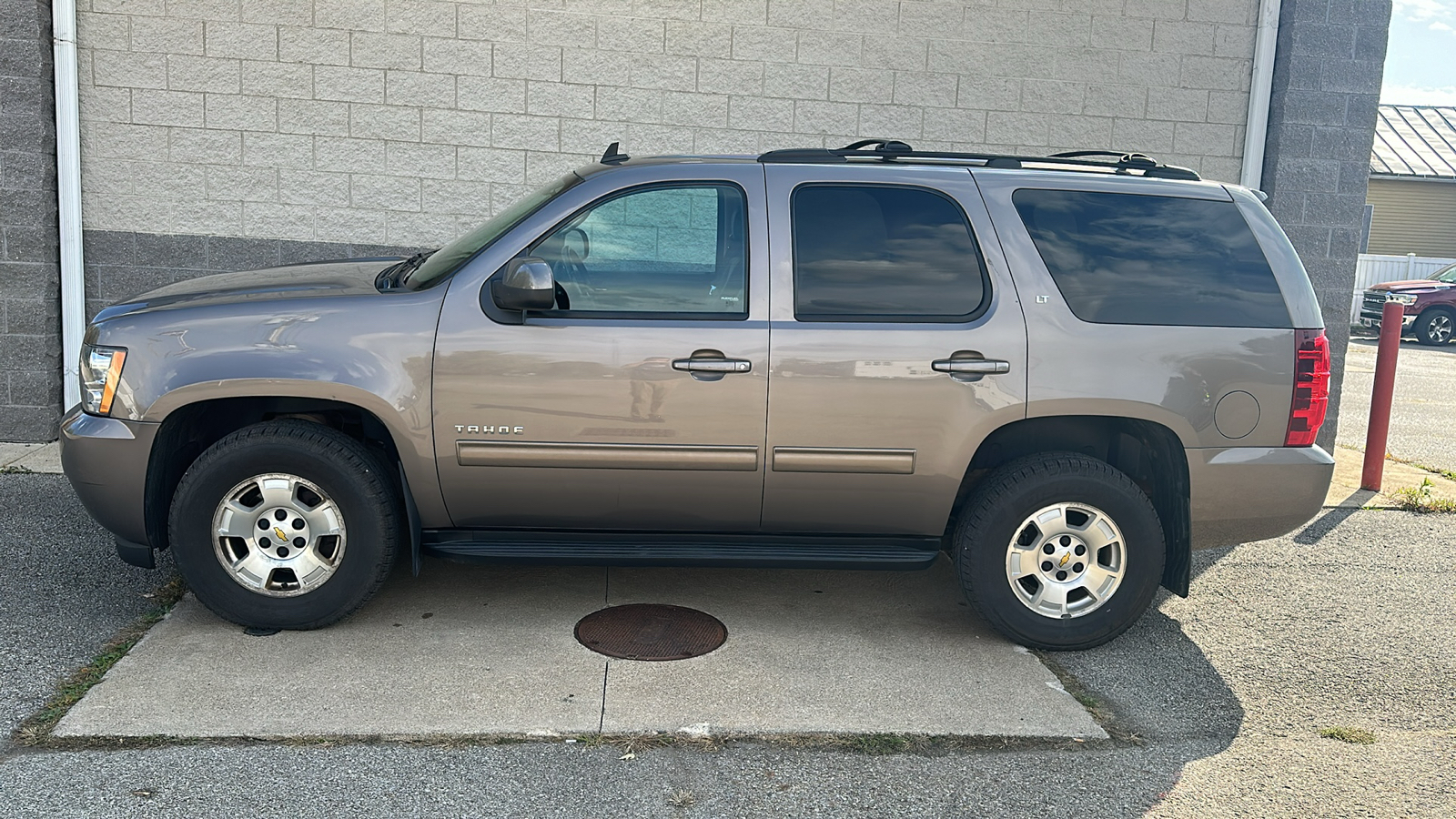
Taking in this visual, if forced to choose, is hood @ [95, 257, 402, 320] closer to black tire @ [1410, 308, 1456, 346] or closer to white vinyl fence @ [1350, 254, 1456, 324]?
black tire @ [1410, 308, 1456, 346]

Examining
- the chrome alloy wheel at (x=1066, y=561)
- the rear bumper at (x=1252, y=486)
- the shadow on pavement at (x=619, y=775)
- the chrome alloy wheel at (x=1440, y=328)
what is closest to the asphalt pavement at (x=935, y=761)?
the shadow on pavement at (x=619, y=775)

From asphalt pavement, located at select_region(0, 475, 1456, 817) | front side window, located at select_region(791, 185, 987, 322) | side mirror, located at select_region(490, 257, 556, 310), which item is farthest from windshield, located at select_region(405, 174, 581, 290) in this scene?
asphalt pavement, located at select_region(0, 475, 1456, 817)

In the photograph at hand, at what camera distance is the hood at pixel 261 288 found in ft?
15.5

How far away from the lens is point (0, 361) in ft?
25.6

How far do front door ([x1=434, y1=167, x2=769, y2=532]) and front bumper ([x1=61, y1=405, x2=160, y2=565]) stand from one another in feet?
3.84

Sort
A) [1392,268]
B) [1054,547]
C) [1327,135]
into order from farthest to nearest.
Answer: [1392,268] < [1327,135] < [1054,547]

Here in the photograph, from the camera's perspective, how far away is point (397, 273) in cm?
514

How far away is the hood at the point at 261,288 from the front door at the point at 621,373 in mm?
604

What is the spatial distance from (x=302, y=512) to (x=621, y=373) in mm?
1370

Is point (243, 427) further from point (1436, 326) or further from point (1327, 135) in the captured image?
point (1436, 326)

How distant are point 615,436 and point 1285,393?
8.94ft

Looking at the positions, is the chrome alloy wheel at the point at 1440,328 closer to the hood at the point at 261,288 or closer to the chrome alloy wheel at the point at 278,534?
the hood at the point at 261,288

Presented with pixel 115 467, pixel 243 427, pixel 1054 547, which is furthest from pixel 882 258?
pixel 115 467

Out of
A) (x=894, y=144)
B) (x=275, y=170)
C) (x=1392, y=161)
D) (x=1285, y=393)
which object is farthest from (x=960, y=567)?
(x=1392, y=161)
